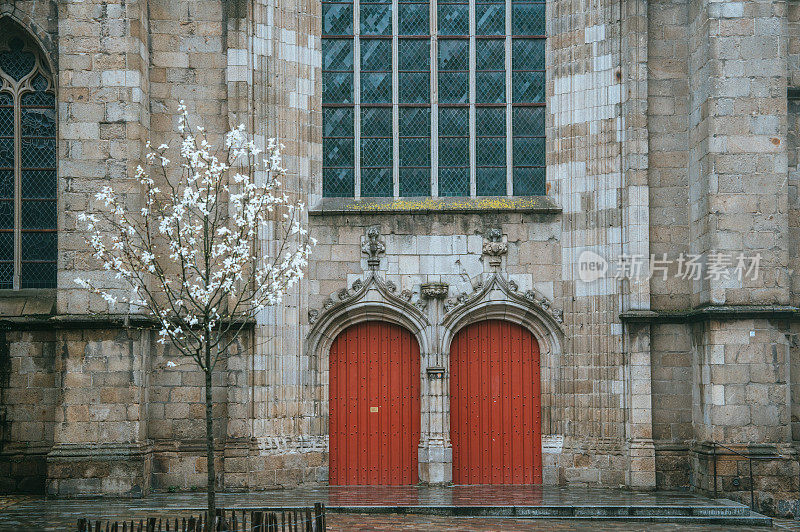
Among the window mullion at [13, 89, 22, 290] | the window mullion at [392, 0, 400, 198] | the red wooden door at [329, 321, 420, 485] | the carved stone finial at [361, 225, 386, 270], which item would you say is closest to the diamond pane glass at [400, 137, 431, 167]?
the window mullion at [392, 0, 400, 198]

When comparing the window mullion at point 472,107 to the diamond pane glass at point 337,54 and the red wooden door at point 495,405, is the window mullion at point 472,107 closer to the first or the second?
the diamond pane glass at point 337,54

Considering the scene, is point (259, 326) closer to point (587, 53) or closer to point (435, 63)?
point (435, 63)

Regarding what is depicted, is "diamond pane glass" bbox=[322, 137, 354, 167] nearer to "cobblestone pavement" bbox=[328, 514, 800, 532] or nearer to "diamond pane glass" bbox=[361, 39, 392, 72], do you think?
"diamond pane glass" bbox=[361, 39, 392, 72]

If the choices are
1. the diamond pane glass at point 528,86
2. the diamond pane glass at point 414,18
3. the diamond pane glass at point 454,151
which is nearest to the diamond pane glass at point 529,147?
the diamond pane glass at point 528,86

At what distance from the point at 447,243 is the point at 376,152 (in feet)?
6.56

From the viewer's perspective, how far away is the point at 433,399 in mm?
16703

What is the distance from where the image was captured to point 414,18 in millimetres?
17531

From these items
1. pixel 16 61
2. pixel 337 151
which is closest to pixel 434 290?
pixel 337 151

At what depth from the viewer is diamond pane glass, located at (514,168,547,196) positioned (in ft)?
56.7

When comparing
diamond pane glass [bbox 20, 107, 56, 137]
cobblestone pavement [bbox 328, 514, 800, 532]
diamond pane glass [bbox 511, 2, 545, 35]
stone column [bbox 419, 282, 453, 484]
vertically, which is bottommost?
cobblestone pavement [bbox 328, 514, 800, 532]

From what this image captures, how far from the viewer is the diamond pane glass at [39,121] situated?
55.9 ft

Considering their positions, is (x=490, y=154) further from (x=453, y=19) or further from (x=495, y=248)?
(x=453, y=19)

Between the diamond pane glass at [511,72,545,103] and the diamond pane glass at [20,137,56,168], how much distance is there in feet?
25.8

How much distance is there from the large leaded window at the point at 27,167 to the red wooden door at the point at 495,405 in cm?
704
